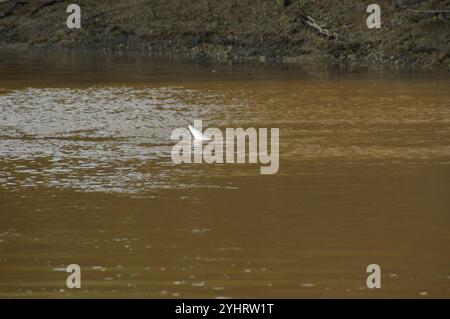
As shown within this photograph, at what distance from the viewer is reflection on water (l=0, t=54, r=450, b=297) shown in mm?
7938

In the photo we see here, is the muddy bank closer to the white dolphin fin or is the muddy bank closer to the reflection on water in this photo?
the reflection on water

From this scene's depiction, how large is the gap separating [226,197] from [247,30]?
51.6ft

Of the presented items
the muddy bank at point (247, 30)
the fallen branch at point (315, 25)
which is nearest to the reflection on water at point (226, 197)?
the muddy bank at point (247, 30)

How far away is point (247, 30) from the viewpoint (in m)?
25.8

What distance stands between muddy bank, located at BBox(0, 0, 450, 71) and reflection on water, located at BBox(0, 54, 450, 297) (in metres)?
5.41

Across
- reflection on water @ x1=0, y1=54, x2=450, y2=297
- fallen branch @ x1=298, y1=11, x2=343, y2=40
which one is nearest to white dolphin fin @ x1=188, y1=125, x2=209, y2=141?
reflection on water @ x1=0, y1=54, x2=450, y2=297

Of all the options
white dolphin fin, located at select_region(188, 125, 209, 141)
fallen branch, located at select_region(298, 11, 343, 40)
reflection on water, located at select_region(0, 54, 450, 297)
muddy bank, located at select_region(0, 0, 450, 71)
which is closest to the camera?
reflection on water, located at select_region(0, 54, 450, 297)

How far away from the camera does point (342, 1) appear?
84.6 feet

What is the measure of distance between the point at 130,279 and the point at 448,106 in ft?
29.8

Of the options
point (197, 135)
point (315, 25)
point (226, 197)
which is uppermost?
point (315, 25)

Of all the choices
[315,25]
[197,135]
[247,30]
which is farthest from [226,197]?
[247,30]

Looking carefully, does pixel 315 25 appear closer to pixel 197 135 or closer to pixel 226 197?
pixel 197 135

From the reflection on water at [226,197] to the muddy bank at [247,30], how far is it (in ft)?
17.7
